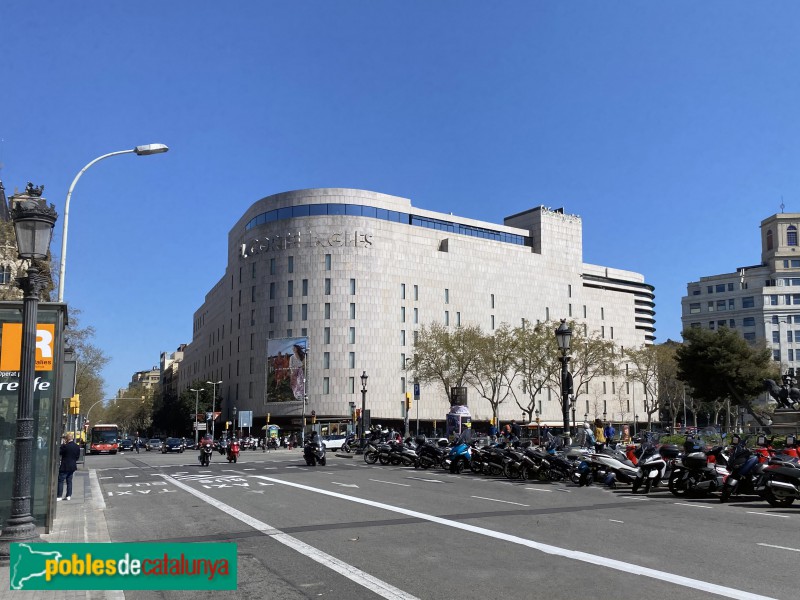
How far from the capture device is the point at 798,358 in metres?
110

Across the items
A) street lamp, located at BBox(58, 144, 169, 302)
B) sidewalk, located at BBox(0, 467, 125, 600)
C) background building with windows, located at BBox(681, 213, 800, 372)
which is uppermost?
background building with windows, located at BBox(681, 213, 800, 372)

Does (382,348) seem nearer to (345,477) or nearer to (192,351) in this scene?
(345,477)

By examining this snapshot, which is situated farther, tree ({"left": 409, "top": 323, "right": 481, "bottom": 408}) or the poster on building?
the poster on building

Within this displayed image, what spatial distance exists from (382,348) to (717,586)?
78.0 metres

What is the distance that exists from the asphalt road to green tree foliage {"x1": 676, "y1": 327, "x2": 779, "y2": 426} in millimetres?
40838

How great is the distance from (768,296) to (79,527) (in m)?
120

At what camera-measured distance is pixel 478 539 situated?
1056 cm

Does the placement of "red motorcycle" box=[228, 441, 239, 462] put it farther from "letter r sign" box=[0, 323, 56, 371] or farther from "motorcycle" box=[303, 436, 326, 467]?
"letter r sign" box=[0, 323, 56, 371]

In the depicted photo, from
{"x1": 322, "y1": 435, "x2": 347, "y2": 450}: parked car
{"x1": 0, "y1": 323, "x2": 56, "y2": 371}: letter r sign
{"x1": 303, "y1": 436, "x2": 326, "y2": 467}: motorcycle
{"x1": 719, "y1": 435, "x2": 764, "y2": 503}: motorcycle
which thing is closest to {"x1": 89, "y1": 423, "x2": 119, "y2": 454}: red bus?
{"x1": 322, "y1": 435, "x2": 347, "y2": 450}: parked car

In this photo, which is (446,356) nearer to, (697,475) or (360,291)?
(360,291)

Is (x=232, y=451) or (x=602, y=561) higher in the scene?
(x=602, y=561)

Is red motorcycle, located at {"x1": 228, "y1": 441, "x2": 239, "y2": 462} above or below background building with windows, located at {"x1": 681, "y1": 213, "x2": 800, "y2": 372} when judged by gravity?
below

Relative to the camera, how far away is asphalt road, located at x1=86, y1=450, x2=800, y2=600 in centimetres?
758

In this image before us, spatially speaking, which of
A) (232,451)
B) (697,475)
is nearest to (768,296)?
(232,451)
